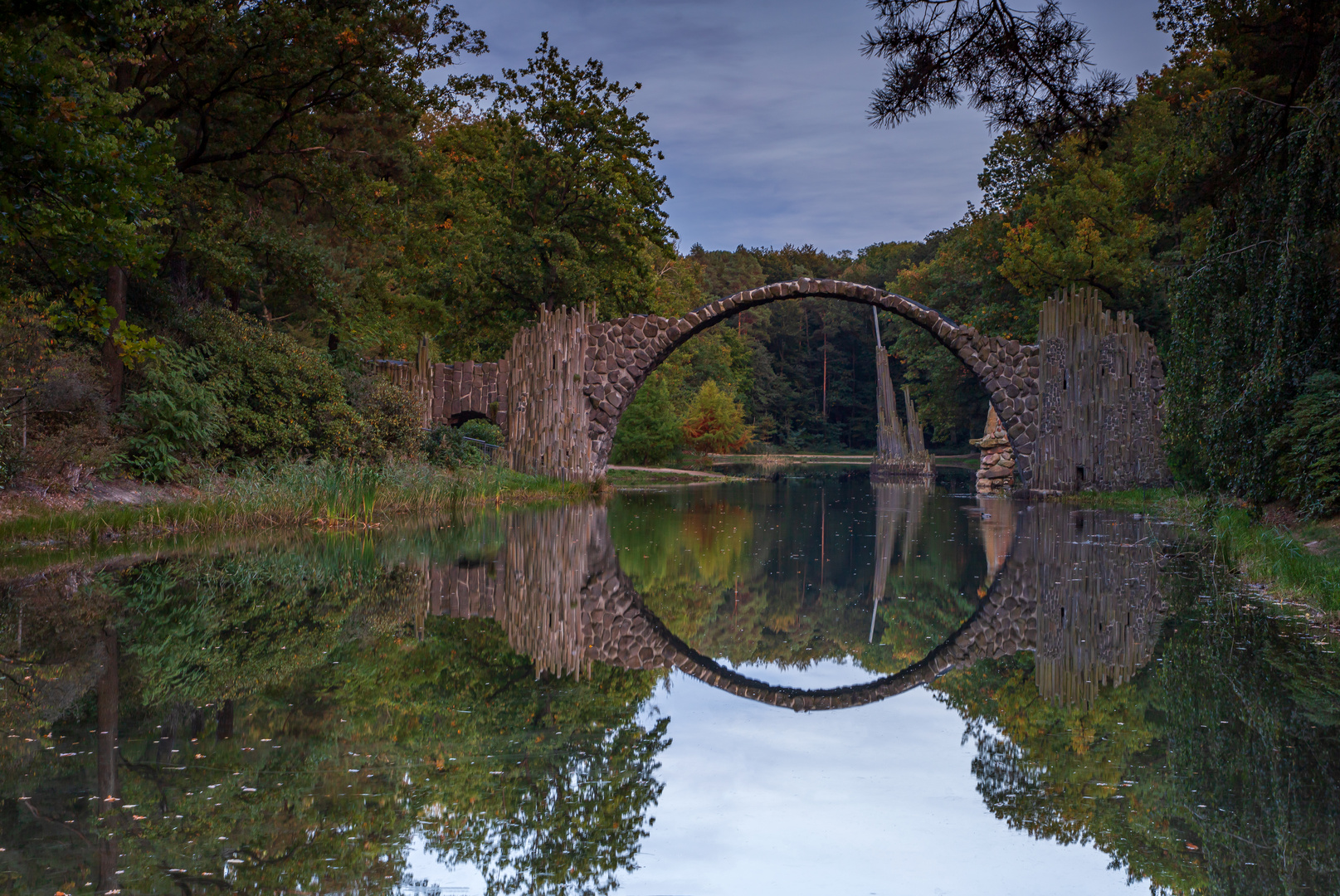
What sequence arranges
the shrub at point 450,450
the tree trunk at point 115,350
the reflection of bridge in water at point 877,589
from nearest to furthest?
1. the reflection of bridge in water at point 877,589
2. the tree trunk at point 115,350
3. the shrub at point 450,450

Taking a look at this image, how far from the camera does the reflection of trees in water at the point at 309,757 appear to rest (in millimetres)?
2521

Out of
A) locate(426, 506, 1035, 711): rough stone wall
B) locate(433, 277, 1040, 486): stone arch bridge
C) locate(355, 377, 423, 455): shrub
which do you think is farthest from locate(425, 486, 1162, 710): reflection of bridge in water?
locate(433, 277, 1040, 486): stone arch bridge

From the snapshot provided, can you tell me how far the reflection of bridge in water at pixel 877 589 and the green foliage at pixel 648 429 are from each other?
20.5 meters

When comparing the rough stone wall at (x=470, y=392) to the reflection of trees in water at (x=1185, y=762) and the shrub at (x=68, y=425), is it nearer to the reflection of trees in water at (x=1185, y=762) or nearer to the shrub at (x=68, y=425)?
the shrub at (x=68, y=425)

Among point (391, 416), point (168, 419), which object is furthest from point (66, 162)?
point (391, 416)

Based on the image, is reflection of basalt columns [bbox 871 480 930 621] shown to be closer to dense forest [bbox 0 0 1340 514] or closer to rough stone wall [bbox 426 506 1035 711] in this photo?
Answer: rough stone wall [bbox 426 506 1035 711]

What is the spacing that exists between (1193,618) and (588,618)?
3837 millimetres

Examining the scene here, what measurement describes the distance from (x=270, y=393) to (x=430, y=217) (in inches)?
488

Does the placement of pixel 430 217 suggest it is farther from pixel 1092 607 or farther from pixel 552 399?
pixel 1092 607

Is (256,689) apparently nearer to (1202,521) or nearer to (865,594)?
(865,594)

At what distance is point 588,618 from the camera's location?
6395 millimetres

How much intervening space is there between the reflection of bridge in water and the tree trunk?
5.73 m

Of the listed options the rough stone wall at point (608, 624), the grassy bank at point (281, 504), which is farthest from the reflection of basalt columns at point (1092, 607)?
the grassy bank at point (281, 504)

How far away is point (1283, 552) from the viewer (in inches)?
292
